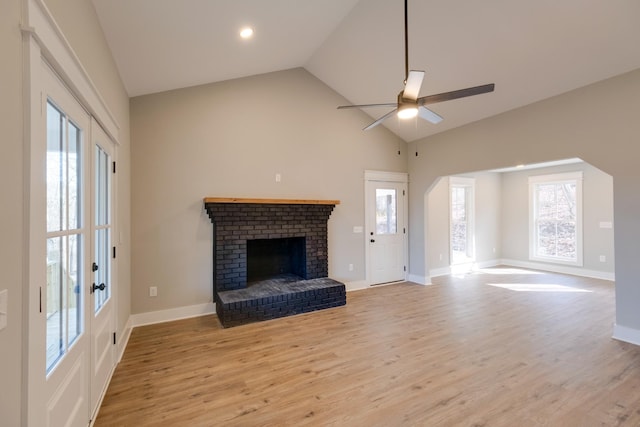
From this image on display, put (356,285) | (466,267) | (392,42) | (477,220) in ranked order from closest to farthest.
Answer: (392,42), (356,285), (466,267), (477,220)

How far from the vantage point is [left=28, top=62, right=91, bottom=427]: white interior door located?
44.7 inches

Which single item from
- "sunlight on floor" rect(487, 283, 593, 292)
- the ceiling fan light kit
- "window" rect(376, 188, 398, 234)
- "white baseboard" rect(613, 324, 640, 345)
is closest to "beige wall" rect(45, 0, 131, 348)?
the ceiling fan light kit

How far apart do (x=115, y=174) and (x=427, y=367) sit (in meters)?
3.41

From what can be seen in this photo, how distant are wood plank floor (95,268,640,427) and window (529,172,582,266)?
2906 mm

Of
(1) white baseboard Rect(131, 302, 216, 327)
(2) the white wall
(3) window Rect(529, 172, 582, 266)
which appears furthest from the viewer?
(3) window Rect(529, 172, 582, 266)

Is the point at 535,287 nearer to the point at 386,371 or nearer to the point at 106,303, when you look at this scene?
the point at 386,371

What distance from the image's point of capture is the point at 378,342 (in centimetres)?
314

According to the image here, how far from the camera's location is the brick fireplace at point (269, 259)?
3795 millimetres

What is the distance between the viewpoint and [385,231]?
566 centimetres

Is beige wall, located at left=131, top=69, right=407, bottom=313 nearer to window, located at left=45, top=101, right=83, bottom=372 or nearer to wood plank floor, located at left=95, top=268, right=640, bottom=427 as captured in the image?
wood plank floor, located at left=95, top=268, right=640, bottom=427

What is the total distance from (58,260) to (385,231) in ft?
16.3

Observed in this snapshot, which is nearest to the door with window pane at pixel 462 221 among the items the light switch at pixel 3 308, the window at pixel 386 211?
the window at pixel 386 211

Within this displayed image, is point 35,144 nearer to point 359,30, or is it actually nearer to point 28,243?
point 28,243

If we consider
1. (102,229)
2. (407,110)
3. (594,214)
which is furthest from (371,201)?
(594,214)
